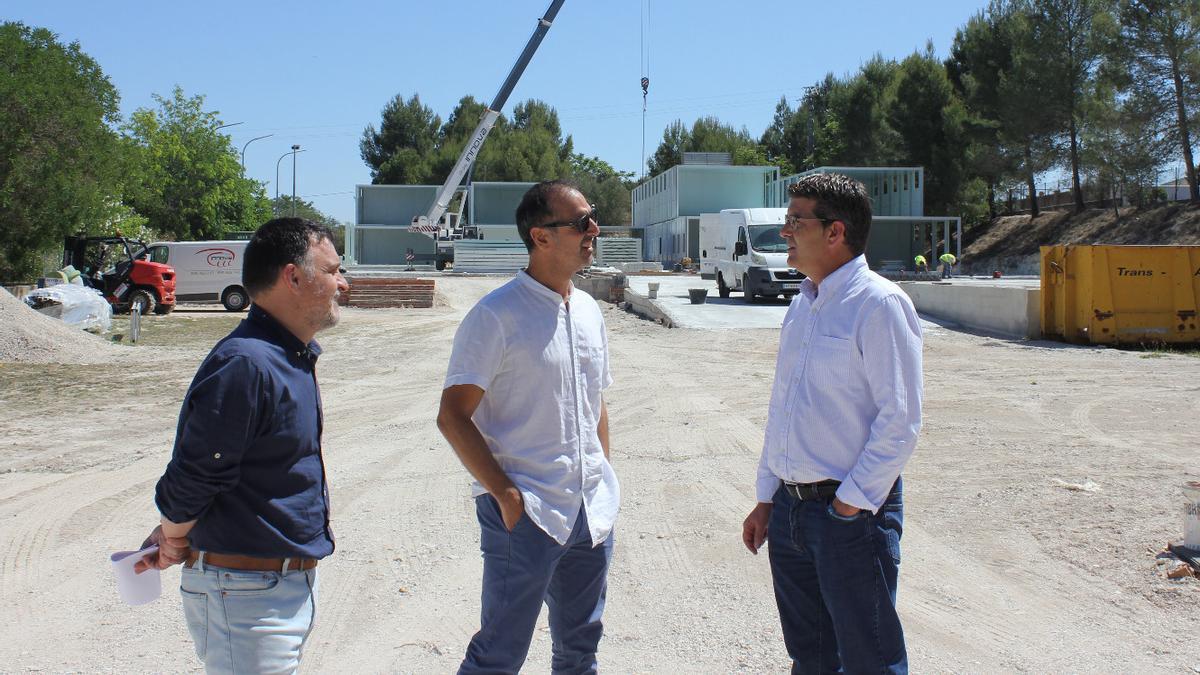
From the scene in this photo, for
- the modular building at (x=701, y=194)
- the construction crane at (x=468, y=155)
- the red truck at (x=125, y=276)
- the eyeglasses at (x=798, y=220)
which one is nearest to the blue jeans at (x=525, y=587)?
the eyeglasses at (x=798, y=220)

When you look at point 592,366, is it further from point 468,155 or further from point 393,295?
point 468,155

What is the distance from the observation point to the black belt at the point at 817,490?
2760 mm

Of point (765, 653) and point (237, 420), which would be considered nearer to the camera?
point (237, 420)

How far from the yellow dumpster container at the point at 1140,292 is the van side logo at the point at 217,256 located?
22.0 metres

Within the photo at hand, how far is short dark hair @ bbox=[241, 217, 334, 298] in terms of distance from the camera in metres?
2.57

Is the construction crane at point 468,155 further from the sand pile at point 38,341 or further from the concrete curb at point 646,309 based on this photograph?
the sand pile at point 38,341

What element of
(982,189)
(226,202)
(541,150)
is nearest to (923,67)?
(982,189)

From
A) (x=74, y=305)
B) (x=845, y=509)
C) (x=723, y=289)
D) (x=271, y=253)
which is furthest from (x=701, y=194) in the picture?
(x=271, y=253)

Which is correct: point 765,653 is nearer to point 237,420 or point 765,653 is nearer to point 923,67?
point 237,420

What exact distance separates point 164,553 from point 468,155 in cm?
4415

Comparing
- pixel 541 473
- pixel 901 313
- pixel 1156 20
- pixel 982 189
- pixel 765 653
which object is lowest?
pixel 765 653

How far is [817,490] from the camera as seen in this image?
2771 millimetres

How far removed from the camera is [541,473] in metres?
2.91

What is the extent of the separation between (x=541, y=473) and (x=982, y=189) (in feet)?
178
